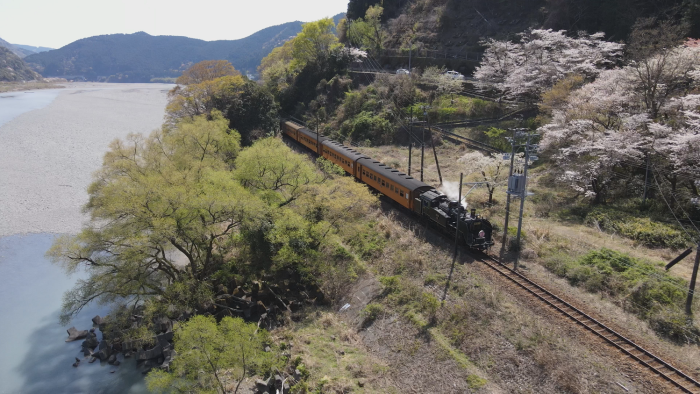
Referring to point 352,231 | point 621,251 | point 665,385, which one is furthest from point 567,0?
point 665,385

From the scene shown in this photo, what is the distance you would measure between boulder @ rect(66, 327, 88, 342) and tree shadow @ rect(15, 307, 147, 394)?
7.3 inches

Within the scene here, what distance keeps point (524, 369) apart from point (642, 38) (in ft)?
97.7

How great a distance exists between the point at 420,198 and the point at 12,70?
6470 inches

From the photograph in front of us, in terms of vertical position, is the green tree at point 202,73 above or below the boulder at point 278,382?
above

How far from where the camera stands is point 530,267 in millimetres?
17781

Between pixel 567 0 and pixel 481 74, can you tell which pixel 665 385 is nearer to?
pixel 481 74

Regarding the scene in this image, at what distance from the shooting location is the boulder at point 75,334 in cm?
1811

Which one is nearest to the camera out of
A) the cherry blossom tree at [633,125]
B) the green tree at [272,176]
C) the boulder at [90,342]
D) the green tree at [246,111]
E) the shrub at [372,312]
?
the shrub at [372,312]

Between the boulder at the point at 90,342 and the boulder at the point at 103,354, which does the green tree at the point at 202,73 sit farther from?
the boulder at the point at 103,354

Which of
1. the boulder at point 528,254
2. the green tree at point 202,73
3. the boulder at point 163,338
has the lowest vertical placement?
the boulder at point 163,338

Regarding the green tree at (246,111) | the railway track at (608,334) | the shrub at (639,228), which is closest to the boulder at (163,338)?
the railway track at (608,334)

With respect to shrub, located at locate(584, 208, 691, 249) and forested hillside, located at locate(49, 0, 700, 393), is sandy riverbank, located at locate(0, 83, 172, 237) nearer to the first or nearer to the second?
forested hillside, located at locate(49, 0, 700, 393)

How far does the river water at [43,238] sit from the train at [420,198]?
48.8ft

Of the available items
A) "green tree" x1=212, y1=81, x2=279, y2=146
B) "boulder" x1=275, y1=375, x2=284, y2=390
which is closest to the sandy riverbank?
"green tree" x1=212, y1=81, x2=279, y2=146
